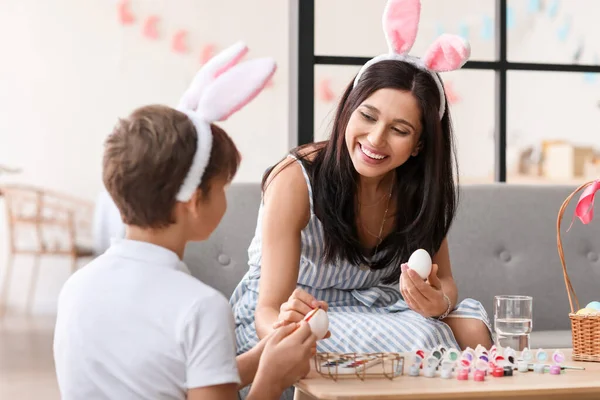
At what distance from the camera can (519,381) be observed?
1379mm

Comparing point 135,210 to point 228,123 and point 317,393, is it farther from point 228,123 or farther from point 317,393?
point 228,123

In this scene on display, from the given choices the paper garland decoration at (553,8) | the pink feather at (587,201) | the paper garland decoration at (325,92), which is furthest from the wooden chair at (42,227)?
the pink feather at (587,201)

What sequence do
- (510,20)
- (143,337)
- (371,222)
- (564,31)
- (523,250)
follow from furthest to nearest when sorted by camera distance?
(564,31), (510,20), (523,250), (371,222), (143,337)

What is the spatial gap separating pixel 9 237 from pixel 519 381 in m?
5.58

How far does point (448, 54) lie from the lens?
6.25 ft

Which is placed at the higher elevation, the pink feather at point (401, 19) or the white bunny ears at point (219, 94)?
the pink feather at point (401, 19)

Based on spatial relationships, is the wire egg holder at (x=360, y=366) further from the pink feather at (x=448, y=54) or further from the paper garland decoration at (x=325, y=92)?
the paper garland decoration at (x=325, y=92)

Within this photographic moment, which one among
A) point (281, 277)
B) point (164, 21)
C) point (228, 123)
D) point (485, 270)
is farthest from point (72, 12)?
point (281, 277)

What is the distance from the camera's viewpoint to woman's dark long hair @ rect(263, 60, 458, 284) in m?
1.91

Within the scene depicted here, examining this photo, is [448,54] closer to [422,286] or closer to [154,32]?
[422,286]

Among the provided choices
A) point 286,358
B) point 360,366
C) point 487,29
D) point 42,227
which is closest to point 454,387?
point 360,366

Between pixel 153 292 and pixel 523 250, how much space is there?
178 cm

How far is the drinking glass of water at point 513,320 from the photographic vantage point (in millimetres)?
1688

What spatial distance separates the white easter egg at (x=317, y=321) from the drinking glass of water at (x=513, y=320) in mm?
465
